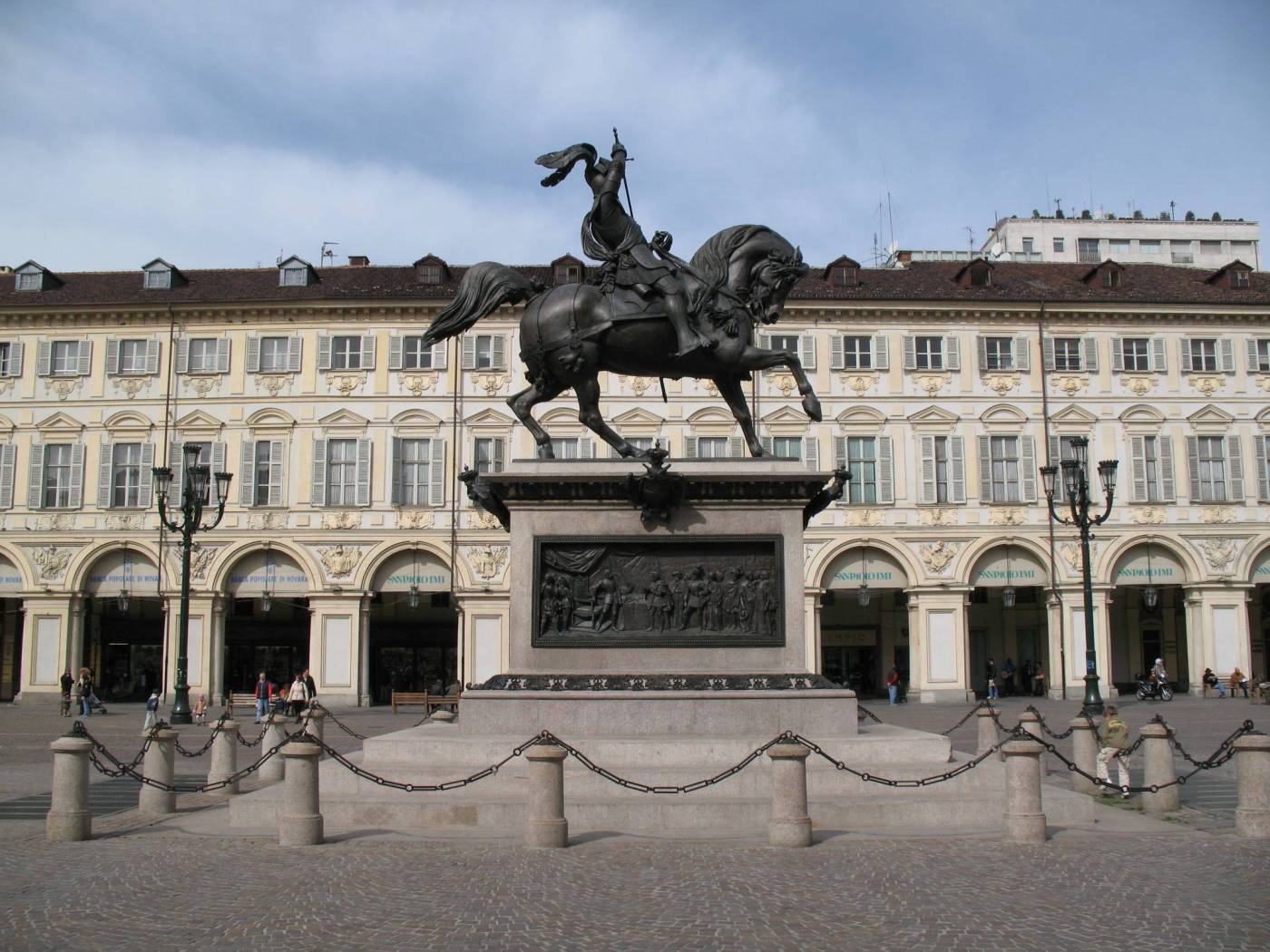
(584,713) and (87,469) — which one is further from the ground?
(87,469)

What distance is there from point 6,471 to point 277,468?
9.08 m

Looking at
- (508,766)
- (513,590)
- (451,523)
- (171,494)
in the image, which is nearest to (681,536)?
(513,590)

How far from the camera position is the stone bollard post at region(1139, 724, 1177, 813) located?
13234 millimetres

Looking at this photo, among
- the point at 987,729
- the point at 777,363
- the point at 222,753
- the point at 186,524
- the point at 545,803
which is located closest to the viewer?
the point at 545,803

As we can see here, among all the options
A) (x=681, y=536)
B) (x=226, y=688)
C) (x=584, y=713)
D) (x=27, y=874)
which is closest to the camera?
(x=27, y=874)

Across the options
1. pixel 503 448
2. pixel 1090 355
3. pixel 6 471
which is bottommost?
pixel 6 471

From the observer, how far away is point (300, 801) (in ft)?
35.2

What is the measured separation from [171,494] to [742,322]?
32.4 metres

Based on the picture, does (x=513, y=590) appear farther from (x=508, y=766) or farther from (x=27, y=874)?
(x=27, y=874)

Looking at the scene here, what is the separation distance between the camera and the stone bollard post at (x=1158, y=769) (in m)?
13.2

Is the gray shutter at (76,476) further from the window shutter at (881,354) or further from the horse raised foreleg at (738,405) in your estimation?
the horse raised foreleg at (738,405)

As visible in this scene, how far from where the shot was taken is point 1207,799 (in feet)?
47.9

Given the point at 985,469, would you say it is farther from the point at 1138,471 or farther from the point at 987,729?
the point at 987,729

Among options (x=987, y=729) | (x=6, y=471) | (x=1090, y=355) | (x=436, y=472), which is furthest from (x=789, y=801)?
(x=6, y=471)
